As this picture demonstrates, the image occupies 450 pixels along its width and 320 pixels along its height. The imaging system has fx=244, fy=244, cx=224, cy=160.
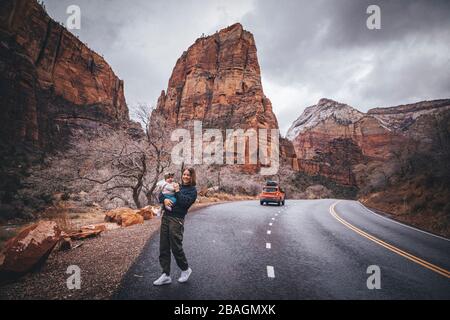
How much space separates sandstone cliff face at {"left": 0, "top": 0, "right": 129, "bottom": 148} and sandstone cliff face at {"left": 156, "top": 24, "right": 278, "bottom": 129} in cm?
2168

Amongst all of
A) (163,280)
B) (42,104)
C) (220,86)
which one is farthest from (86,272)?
(220,86)

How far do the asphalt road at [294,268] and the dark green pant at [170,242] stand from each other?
364 mm

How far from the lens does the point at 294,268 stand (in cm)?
517

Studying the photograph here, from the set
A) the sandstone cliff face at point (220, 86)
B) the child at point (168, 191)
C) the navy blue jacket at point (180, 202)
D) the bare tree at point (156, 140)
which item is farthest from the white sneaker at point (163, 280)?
the sandstone cliff face at point (220, 86)

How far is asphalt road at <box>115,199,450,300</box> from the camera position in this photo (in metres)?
3.97

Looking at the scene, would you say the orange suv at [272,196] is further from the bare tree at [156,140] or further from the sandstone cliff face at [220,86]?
the sandstone cliff face at [220,86]

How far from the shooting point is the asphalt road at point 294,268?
397 cm

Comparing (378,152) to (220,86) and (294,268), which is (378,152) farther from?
(294,268)

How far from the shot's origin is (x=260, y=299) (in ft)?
12.2

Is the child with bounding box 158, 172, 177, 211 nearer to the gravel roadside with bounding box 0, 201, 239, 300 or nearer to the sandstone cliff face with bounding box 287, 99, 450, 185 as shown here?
the gravel roadside with bounding box 0, 201, 239, 300

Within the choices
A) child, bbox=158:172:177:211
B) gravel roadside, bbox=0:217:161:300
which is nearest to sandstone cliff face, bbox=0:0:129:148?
gravel roadside, bbox=0:217:161:300

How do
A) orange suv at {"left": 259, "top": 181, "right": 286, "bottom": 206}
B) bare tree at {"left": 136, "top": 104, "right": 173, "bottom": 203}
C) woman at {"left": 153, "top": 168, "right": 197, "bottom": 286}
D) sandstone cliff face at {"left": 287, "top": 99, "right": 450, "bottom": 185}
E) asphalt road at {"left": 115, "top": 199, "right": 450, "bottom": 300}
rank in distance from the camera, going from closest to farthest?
asphalt road at {"left": 115, "top": 199, "right": 450, "bottom": 300}, woman at {"left": 153, "top": 168, "right": 197, "bottom": 286}, bare tree at {"left": 136, "top": 104, "right": 173, "bottom": 203}, orange suv at {"left": 259, "top": 181, "right": 286, "bottom": 206}, sandstone cliff face at {"left": 287, "top": 99, "right": 450, "bottom": 185}

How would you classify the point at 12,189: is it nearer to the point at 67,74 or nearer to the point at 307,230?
the point at 307,230

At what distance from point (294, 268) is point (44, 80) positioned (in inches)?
2843
